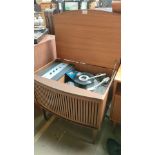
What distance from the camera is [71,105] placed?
3.67ft

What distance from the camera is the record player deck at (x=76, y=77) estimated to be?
4.41 ft

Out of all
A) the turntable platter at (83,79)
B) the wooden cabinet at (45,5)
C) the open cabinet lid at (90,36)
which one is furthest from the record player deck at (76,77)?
the wooden cabinet at (45,5)

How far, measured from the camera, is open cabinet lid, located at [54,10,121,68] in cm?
127

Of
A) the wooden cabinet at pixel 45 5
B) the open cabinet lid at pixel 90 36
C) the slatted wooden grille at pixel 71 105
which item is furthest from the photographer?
the wooden cabinet at pixel 45 5

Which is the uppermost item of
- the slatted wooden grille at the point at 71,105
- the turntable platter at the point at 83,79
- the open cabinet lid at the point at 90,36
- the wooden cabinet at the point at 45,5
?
the wooden cabinet at the point at 45,5

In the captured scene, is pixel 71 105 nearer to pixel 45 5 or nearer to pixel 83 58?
pixel 83 58

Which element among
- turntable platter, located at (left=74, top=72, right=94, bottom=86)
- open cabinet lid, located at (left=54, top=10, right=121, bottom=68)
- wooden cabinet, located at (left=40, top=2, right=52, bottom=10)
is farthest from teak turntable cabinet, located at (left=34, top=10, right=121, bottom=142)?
wooden cabinet, located at (left=40, top=2, right=52, bottom=10)

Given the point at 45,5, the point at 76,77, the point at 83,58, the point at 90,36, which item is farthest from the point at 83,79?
the point at 45,5

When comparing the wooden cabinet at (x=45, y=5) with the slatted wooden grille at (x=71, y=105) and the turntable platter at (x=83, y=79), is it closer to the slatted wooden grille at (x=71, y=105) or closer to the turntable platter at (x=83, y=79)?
the turntable platter at (x=83, y=79)

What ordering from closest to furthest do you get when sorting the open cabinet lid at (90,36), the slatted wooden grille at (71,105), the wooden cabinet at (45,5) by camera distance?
the slatted wooden grille at (71,105) < the open cabinet lid at (90,36) < the wooden cabinet at (45,5)
